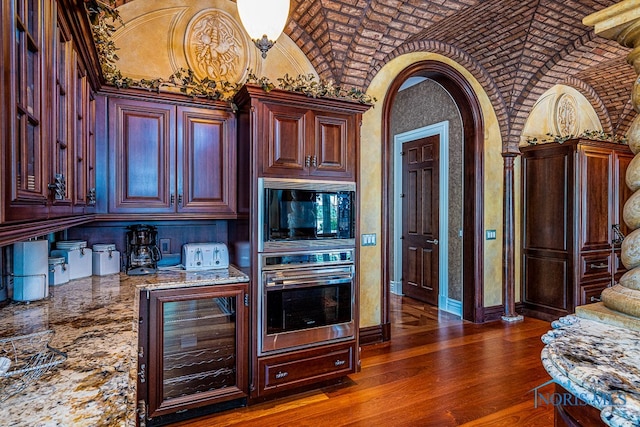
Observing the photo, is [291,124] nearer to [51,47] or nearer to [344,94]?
[344,94]

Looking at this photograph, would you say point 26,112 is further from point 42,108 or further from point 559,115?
point 559,115

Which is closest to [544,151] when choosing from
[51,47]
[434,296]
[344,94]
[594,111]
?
[594,111]

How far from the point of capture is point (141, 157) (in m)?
2.71

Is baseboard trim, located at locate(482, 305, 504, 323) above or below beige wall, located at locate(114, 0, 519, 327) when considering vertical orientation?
below

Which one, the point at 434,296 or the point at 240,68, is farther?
the point at 434,296

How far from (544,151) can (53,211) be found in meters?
5.01

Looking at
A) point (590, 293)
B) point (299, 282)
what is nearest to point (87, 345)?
point (299, 282)

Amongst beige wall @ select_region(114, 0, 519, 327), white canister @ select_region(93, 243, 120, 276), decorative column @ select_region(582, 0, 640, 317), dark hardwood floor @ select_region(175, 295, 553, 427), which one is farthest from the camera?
beige wall @ select_region(114, 0, 519, 327)

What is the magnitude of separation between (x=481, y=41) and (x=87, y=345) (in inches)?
172

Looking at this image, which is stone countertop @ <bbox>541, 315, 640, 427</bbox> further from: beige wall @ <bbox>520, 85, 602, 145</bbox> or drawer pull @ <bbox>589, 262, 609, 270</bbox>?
beige wall @ <bbox>520, 85, 602, 145</bbox>

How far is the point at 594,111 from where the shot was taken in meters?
5.59

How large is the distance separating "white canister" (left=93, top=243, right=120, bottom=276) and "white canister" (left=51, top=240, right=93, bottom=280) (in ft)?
0.16

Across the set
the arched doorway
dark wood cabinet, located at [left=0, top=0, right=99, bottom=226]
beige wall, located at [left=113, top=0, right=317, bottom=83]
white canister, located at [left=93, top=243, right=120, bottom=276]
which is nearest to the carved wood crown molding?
beige wall, located at [left=113, top=0, right=317, bottom=83]

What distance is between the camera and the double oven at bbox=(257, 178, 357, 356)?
104 inches
